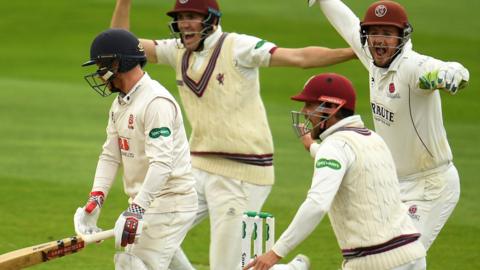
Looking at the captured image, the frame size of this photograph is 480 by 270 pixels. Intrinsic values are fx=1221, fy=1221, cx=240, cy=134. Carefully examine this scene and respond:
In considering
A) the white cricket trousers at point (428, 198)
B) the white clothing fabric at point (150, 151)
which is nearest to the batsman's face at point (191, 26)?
the white clothing fabric at point (150, 151)

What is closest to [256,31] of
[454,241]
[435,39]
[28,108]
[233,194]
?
[435,39]

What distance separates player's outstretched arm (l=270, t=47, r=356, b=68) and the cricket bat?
2.23m

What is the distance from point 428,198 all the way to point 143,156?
6.39 ft

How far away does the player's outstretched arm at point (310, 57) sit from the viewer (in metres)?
8.67

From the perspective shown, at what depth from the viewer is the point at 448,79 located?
292 inches

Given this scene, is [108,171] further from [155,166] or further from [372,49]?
[372,49]

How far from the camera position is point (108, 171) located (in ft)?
26.1

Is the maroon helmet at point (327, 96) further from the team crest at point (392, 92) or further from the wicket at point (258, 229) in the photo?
the team crest at point (392, 92)

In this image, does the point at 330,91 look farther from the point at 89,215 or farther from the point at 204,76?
the point at 204,76

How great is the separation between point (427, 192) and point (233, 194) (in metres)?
1.59

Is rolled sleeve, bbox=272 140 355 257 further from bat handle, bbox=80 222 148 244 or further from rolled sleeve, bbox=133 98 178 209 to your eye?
bat handle, bbox=80 222 148 244

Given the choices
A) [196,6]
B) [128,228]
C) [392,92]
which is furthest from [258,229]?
[196,6]

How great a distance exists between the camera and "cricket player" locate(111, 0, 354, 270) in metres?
8.99

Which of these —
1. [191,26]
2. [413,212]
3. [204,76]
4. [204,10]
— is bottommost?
[413,212]
